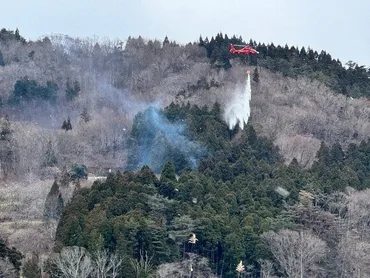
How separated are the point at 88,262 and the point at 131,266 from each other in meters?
1.59

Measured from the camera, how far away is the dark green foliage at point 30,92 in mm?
54812

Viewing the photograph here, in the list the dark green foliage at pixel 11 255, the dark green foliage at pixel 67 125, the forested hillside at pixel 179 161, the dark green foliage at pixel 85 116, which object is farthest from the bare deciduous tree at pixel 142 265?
the dark green foliage at pixel 85 116

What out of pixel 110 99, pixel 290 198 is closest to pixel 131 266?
pixel 290 198

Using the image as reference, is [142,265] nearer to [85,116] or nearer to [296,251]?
[296,251]

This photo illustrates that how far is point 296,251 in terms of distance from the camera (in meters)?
34.1

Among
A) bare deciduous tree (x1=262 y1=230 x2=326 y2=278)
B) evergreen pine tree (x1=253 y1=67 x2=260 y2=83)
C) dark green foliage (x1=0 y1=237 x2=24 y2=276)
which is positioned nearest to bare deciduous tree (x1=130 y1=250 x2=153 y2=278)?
dark green foliage (x1=0 y1=237 x2=24 y2=276)

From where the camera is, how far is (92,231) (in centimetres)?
3272

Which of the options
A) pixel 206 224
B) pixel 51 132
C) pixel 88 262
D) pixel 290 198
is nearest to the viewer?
pixel 88 262

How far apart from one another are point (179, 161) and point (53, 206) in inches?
290

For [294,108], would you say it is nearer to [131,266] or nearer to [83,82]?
[83,82]

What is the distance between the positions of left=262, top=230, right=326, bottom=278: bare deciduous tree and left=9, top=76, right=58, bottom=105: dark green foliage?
2428 centimetres

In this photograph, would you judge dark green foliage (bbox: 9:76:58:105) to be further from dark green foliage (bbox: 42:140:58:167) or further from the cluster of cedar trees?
the cluster of cedar trees

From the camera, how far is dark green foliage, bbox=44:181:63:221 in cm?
3800

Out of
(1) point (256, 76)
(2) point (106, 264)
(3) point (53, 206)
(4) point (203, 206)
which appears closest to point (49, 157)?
(3) point (53, 206)
